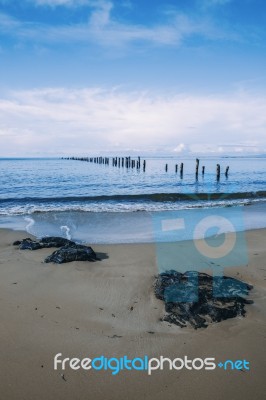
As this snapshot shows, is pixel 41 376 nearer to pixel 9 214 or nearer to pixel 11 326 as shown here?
pixel 11 326

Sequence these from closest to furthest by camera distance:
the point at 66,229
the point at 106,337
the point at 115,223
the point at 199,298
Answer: the point at 106,337, the point at 199,298, the point at 66,229, the point at 115,223

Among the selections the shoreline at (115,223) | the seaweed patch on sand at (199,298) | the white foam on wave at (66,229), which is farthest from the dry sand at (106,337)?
the white foam on wave at (66,229)

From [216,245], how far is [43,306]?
5322 millimetres

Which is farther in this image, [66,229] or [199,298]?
[66,229]

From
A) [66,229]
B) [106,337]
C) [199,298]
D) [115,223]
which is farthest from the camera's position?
[115,223]

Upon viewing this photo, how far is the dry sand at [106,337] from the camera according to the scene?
298 centimetres

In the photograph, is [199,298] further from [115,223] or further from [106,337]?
[115,223]

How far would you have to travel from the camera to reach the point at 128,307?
15.0ft

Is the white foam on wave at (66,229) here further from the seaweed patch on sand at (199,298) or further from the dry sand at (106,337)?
the seaweed patch on sand at (199,298)

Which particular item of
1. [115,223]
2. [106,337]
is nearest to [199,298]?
[106,337]

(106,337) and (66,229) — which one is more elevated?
(106,337)

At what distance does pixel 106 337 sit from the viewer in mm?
3779

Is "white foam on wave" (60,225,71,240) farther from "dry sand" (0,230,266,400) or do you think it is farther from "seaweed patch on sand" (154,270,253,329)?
"seaweed patch on sand" (154,270,253,329)

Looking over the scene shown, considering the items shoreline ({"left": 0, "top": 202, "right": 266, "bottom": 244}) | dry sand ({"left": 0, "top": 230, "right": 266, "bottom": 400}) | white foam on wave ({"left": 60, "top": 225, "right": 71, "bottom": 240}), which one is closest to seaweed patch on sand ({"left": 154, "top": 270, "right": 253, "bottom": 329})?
dry sand ({"left": 0, "top": 230, "right": 266, "bottom": 400})
